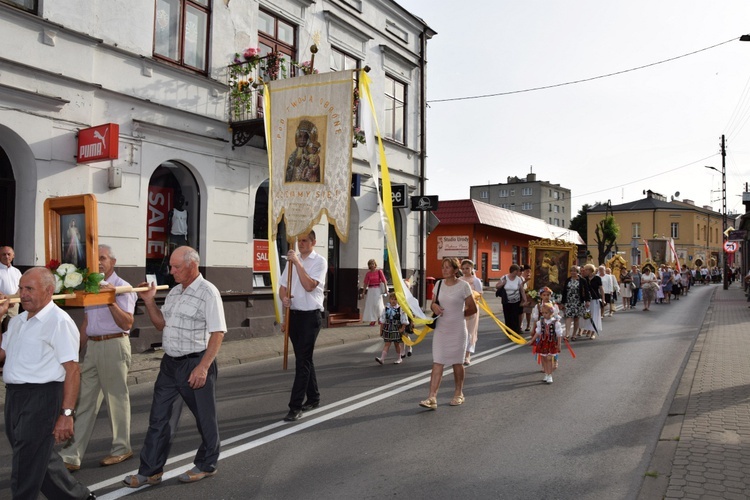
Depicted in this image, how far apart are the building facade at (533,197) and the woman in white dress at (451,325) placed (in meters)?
82.7

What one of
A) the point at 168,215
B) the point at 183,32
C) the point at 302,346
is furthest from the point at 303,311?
the point at 183,32

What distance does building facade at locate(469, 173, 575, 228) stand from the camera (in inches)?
3487

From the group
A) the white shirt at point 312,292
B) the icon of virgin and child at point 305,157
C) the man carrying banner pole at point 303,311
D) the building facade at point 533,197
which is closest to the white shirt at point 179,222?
the icon of virgin and child at point 305,157

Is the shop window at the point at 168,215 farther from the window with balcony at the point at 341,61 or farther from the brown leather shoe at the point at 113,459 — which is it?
the brown leather shoe at the point at 113,459

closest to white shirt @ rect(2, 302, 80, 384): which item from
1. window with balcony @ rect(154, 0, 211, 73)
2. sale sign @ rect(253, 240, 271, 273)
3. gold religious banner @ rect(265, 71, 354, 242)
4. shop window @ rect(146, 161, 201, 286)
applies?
gold religious banner @ rect(265, 71, 354, 242)

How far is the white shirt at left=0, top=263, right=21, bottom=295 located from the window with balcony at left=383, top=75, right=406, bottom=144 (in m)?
12.6

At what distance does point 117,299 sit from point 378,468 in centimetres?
259

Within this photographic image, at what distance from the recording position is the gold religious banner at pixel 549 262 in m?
15.3

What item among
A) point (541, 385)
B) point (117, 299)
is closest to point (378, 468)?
point (117, 299)

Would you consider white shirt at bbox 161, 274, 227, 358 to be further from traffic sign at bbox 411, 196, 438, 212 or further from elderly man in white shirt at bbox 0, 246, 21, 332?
traffic sign at bbox 411, 196, 438, 212

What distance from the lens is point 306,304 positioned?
648cm

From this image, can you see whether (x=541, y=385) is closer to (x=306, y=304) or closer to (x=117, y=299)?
(x=306, y=304)

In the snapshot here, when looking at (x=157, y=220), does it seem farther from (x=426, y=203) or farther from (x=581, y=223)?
(x=581, y=223)

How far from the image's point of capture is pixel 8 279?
28.5 ft
